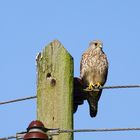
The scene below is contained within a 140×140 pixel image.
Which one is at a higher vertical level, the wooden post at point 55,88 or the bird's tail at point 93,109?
the bird's tail at point 93,109

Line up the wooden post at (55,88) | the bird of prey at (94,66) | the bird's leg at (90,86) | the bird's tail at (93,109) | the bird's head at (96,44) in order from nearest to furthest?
the wooden post at (55,88) → the bird's leg at (90,86) → the bird's tail at (93,109) → the bird of prey at (94,66) → the bird's head at (96,44)

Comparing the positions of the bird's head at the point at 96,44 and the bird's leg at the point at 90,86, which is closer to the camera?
the bird's leg at the point at 90,86

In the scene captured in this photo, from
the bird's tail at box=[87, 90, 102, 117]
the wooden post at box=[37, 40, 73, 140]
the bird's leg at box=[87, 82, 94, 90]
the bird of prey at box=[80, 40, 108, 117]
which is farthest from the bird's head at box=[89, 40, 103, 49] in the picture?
the wooden post at box=[37, 40, 73, 140]

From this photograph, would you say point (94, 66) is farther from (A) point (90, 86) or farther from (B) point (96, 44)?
(A) point (90, 86)

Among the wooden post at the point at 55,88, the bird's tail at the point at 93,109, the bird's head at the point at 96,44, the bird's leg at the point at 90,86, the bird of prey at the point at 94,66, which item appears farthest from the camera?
the bird's head at the point at 96,44

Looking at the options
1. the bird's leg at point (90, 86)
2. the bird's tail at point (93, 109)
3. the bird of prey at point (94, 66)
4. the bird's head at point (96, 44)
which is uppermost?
the bird's head at point (96, 44)

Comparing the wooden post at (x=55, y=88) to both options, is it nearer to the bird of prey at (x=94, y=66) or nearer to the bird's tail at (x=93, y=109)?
the bird's tail at (x=93, y=109)

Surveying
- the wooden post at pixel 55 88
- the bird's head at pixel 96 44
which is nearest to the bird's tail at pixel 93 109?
the bird's head at pixel 96 44

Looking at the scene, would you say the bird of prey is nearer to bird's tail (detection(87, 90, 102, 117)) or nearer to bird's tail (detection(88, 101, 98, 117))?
bird's tail (detection(87, 90, 102, 117))

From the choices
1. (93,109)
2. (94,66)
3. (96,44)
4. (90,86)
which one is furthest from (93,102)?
(96,44)

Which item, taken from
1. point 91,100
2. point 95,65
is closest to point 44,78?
point 91,100

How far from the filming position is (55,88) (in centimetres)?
538

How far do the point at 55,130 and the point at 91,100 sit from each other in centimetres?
431

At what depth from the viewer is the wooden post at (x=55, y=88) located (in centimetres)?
526
